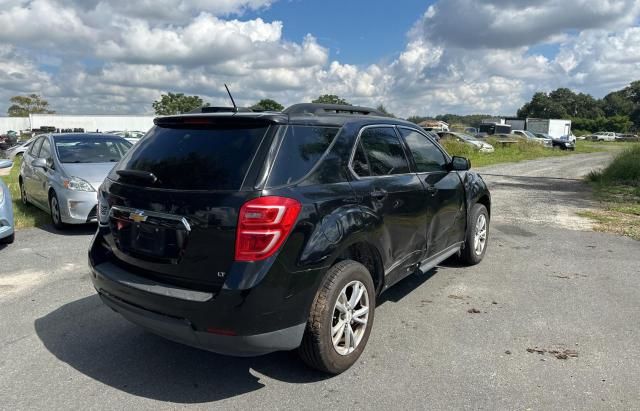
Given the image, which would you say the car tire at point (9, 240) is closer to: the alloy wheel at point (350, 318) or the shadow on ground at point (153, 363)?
the shadow on ground at point (153, 363)

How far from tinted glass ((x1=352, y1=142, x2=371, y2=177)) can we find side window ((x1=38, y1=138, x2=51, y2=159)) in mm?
6551

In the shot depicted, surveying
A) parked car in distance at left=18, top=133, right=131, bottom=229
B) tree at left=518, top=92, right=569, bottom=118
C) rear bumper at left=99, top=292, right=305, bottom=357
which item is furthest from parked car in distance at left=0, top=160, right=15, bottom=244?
tree at left=518, top=92, right=569, bottom=118

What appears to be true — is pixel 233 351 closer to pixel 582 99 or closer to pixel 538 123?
pixel 538 123

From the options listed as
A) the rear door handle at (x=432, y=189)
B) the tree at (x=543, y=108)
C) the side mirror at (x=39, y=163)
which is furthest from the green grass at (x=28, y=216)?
the tree at (x=543, y=108)

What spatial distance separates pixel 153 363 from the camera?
3391 millimetres

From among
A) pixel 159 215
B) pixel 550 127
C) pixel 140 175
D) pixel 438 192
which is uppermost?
pixel 550 127

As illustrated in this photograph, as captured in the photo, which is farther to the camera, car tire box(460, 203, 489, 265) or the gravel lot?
car tire box(460, 203, 489, 265)

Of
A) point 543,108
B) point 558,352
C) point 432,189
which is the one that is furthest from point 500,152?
point 543,108

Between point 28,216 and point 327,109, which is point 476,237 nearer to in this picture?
point 327,109

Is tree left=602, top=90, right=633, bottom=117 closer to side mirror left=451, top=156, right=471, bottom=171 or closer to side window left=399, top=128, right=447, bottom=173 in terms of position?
side mirror left=451, top=156, right=471, bottom=171

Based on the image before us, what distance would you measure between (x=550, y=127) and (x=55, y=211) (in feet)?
203

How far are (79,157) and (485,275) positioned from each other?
6.57m

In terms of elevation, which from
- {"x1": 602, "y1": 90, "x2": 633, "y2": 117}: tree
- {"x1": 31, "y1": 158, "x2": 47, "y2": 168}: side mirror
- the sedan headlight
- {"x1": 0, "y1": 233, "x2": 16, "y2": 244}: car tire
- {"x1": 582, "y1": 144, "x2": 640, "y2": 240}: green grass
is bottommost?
{"x1": 582, "y1": 144, "x2": 640, "y2": 240}: green grass

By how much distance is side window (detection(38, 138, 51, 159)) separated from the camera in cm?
814
